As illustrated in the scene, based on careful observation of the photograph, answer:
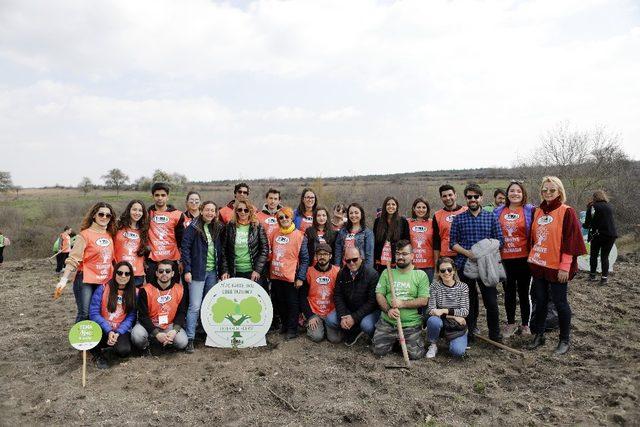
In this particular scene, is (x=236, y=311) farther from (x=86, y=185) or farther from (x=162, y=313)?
(x=86, y=185)

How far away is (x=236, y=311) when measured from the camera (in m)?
5.77

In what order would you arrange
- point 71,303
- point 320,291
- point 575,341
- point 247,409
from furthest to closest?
1. point 71,303
2. point 320,291
3. point 575,341
4. point 247,409

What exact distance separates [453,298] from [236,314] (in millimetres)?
2848

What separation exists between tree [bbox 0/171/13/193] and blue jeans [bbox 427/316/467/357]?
50.2m

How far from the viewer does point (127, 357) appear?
17.7ft

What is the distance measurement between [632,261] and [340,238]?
10.7m

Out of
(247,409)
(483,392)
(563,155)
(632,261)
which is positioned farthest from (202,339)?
(563,155)

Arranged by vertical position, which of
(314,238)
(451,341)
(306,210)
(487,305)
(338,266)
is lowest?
(451,341)

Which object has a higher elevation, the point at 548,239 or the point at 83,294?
the point at 548,239

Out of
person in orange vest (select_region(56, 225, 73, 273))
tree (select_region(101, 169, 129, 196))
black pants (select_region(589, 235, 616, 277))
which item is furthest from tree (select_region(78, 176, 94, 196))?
black pants (select_region(589, 235, 616, 277))

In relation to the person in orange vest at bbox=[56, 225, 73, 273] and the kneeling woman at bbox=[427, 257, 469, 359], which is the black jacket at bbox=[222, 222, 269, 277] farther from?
the person in orange vest at bbox=[56, 225, 73, 273]

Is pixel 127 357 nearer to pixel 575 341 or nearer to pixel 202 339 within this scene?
pixel 202 339

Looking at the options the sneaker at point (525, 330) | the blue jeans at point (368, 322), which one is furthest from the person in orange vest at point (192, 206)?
the sneaker at point (525, 330)

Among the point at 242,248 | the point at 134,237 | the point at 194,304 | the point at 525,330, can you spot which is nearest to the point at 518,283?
the point at 525,330
